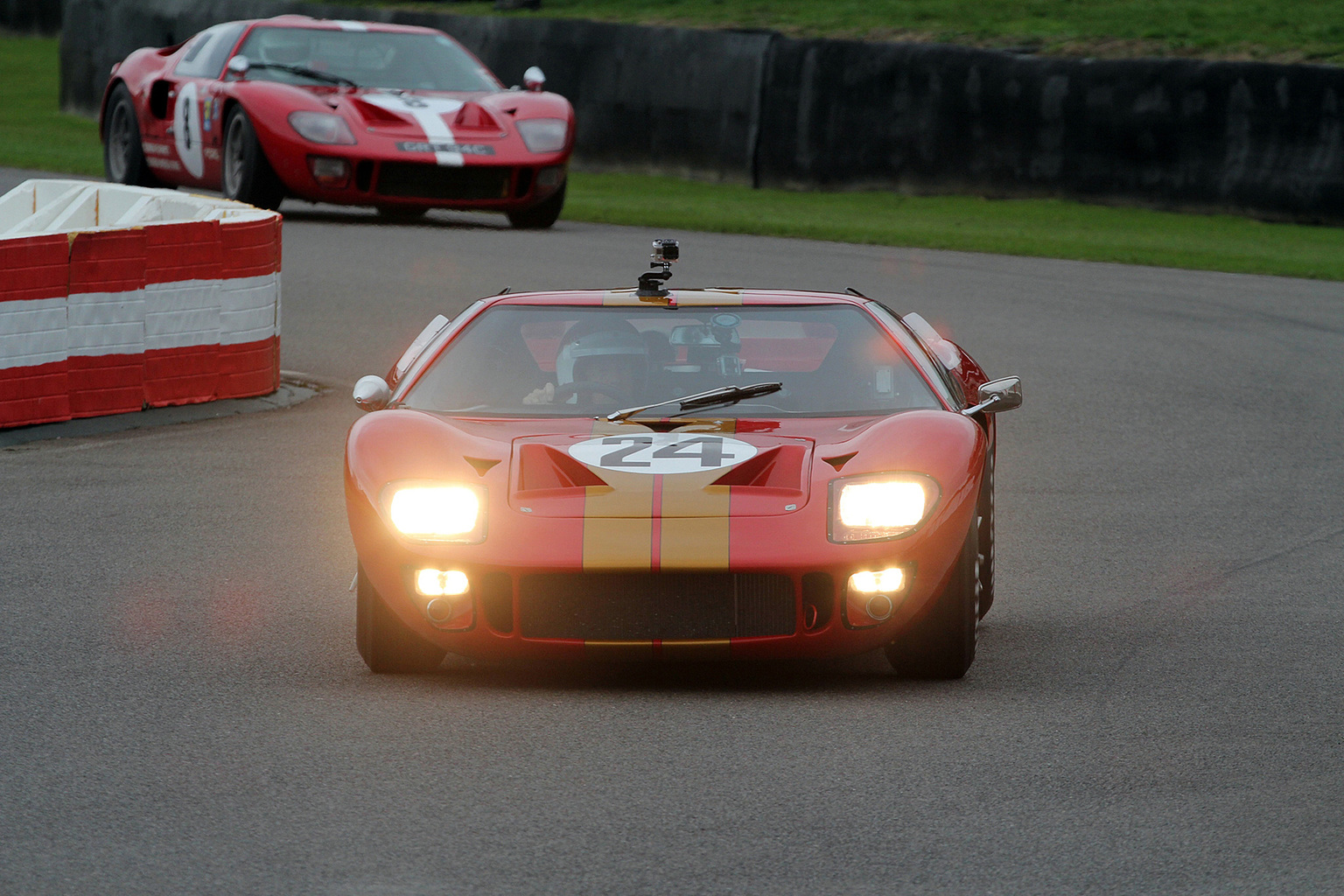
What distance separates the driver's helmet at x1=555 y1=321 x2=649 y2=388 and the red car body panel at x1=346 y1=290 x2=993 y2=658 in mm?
543

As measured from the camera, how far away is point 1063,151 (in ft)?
67.5

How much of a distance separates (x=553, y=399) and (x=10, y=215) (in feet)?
28.7

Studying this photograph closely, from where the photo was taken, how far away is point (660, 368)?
20.6ft

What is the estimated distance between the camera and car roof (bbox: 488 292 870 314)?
6418 mm

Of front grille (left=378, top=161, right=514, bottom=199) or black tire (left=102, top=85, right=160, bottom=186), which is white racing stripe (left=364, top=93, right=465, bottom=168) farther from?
black tire (left=102, top=85, right=160, bottom=186)

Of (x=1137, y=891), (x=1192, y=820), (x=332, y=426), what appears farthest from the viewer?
(x=332, y=426)

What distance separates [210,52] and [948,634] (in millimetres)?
13716

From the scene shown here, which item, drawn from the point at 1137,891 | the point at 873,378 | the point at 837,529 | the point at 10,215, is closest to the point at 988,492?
the point at 873,378

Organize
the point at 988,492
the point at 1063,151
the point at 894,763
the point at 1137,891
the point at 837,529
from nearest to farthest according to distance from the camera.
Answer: the point at 1137,891 < the point at 894,763 < the point at 837,529 < the point at 988,492 < the point at 1063,151

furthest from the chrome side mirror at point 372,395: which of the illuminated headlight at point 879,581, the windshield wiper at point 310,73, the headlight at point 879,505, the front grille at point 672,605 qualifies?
the windshield wiper at point 310,73

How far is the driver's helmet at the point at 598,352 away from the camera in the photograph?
6301 mm

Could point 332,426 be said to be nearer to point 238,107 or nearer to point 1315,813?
point 1315,813

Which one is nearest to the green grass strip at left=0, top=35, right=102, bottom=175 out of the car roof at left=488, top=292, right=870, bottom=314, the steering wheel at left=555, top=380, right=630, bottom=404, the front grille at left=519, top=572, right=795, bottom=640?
the car roof at left=488, top=292, right=870, bottom=314

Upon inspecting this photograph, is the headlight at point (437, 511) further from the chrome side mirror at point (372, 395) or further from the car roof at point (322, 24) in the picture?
the car roof at point (322, 24)
